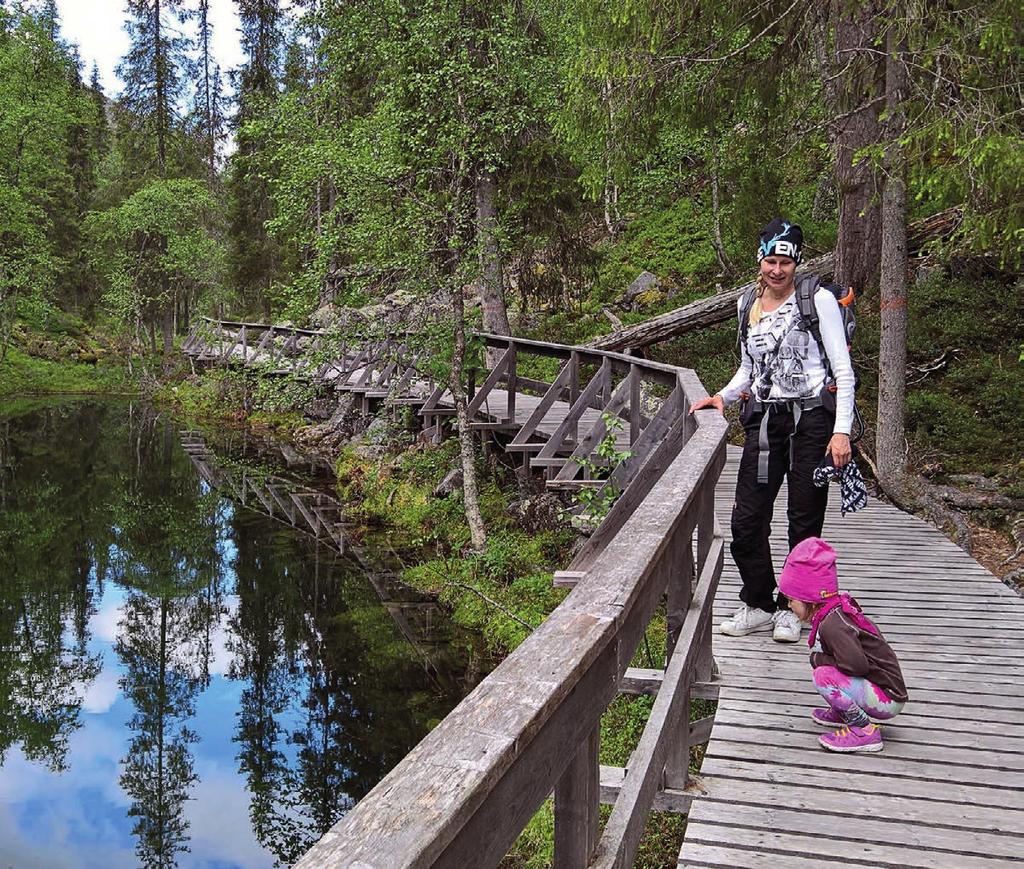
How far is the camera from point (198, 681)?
1073cm

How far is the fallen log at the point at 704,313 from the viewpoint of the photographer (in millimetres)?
14242

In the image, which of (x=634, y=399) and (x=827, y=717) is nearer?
(x=827, y=717)

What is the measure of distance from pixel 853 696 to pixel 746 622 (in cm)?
122

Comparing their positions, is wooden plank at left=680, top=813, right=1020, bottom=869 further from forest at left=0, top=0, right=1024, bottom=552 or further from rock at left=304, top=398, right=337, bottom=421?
A: rock at left=304, top=398, right=337, bottom=421

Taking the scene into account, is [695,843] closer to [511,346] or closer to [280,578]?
[511,346]

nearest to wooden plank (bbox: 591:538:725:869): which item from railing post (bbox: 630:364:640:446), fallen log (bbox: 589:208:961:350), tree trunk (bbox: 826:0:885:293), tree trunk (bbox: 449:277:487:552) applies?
railing post (bbox: 630:364:640:446)

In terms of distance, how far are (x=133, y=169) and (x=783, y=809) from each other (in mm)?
45051

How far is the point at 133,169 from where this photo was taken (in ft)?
134

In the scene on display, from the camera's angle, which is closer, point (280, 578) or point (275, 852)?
point (275, 852)

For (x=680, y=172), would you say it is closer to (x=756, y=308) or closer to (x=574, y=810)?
(x=756, y=308)

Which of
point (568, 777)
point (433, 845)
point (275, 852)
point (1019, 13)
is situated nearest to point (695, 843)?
point (568, 777)

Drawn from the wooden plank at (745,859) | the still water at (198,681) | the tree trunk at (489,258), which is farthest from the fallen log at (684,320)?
the wooden plank at (745,859)

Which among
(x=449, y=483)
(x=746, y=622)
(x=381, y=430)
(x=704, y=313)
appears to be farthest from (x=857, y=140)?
(x=746, y=622)

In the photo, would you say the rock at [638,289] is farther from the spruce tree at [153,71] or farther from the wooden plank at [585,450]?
the spruce tree at [153,71]
